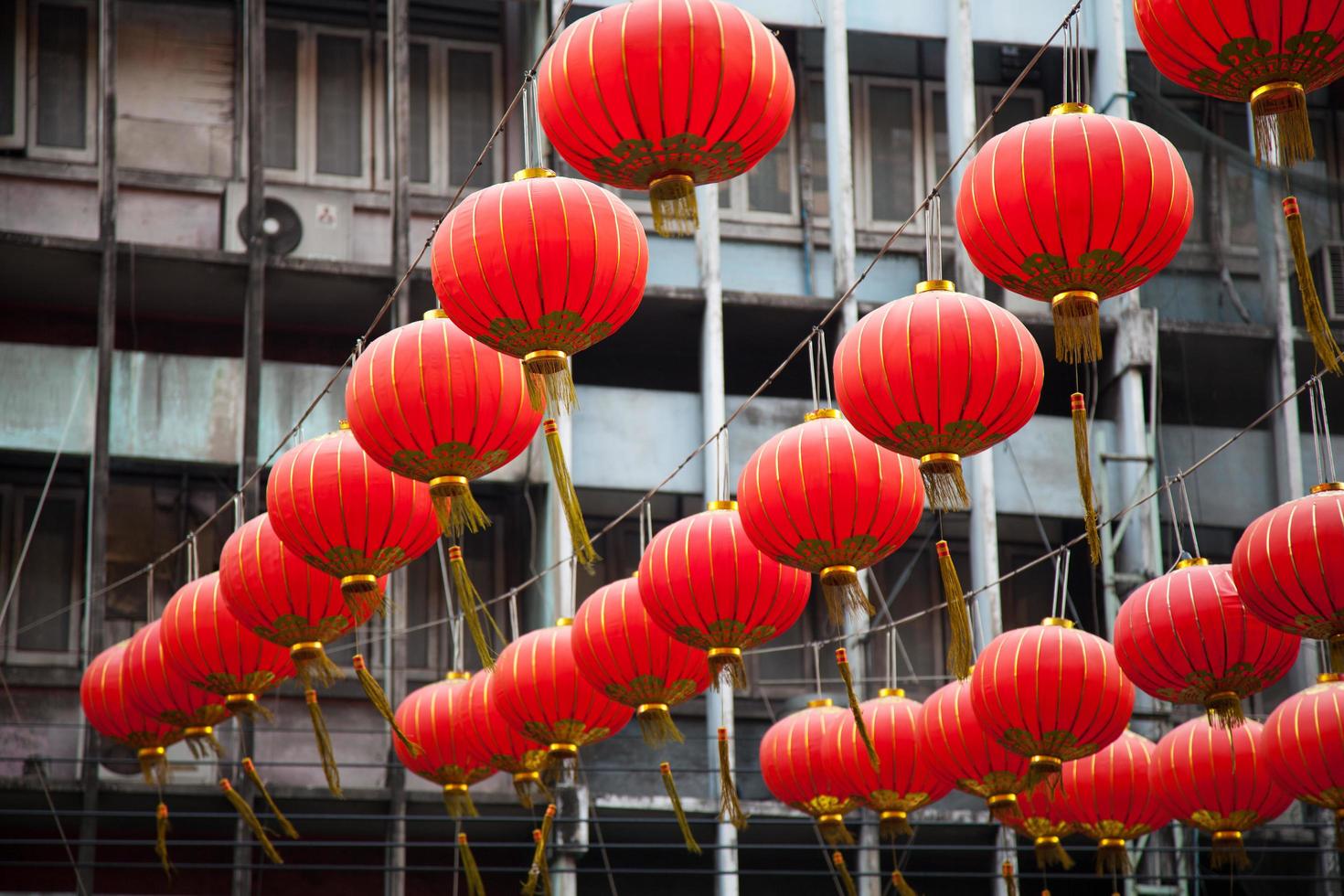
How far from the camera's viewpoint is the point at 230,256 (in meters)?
14.8

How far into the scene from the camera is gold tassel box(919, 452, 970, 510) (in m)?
7.43

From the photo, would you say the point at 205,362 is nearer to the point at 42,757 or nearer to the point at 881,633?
the point at 42,757

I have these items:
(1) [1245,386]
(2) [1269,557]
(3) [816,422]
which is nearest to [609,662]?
(3) [816,422]

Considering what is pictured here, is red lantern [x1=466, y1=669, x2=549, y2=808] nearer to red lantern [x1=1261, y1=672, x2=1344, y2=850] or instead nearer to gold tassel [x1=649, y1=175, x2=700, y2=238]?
red lantern [x1=1261, y1=672, x2=1344, y2=850]

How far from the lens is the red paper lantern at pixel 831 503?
8.06 meters

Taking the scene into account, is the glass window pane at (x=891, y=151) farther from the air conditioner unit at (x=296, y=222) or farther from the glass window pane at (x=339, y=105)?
the air conditioner unit at (x=296, y=222)

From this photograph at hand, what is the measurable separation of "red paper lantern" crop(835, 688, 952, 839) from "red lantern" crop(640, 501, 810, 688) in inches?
62.0

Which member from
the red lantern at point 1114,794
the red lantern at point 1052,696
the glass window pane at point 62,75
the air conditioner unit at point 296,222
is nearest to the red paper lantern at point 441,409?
the red lantern at point 1052,696

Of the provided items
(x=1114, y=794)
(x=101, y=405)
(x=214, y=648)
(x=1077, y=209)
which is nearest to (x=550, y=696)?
(x=214, y=648)

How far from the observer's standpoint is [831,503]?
805cm

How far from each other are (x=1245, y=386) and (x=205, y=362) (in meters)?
9.16

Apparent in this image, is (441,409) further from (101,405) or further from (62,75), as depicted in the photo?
(62,75)

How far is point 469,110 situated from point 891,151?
3.85 meters

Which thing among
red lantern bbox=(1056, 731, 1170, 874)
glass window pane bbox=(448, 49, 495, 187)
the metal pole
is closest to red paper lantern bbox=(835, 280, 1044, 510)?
red lantern bbox=(1056, 731, 1170, 874)
